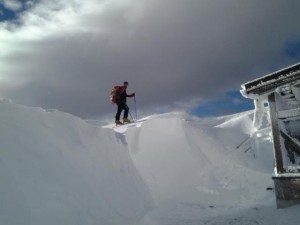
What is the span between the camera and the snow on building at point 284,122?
927cm

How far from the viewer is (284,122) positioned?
10.1 meters

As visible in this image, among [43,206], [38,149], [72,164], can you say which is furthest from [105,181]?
Result: [43,206]

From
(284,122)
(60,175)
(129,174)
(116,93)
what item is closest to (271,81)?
Answer: (284,122)

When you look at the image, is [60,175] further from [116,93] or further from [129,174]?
[116,93]

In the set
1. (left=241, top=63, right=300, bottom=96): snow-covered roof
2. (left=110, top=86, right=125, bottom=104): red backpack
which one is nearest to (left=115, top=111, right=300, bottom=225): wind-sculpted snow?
(left=110, top=86, right=125, bottom=104): red backpack

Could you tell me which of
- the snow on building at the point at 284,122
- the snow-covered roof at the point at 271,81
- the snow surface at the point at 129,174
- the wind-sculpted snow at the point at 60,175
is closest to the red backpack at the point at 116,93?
the snow surface at the point at 129,174

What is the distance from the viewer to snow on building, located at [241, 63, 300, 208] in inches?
365

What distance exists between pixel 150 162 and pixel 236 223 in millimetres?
6943

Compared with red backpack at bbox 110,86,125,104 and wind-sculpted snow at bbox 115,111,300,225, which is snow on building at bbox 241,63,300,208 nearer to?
wind-sculpted snow at bbox 115,111,300,225

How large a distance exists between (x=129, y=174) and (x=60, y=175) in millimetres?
3505

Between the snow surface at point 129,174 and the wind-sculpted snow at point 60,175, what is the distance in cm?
2

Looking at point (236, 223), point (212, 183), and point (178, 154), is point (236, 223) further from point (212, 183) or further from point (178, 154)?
point (178, 154)

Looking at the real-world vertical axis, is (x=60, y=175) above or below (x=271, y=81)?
below

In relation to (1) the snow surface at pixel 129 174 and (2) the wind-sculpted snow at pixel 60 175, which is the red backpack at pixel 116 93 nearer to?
(1) the snow surface at pixel 129 174
